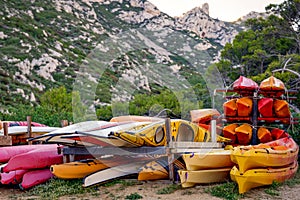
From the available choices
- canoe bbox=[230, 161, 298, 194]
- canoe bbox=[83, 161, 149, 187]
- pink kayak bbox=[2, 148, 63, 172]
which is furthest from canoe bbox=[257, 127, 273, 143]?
pink kayak bbox=[2, 148, 63, 172]

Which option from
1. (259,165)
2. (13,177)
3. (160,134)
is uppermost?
(160,134)

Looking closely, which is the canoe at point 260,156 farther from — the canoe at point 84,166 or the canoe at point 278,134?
the canoe at point 84,166

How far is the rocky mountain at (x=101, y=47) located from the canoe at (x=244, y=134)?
142 centimetres

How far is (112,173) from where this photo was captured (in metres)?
7.15

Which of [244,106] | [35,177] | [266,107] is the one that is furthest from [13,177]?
[266,107]

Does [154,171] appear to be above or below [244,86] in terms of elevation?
below

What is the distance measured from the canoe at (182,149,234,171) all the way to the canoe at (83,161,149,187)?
1.11 meters

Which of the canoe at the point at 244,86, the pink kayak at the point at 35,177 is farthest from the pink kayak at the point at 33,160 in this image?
the canoe at the point at 244,86

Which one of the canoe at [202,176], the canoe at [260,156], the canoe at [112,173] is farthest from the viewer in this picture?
the canoe at [112,173]

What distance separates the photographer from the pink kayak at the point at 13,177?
24.0 ft

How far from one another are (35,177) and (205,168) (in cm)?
318

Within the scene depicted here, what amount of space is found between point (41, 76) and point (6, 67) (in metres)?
2.98

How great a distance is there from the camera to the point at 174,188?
6.62m

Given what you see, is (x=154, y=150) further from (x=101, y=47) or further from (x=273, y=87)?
(x=101, y=47)
